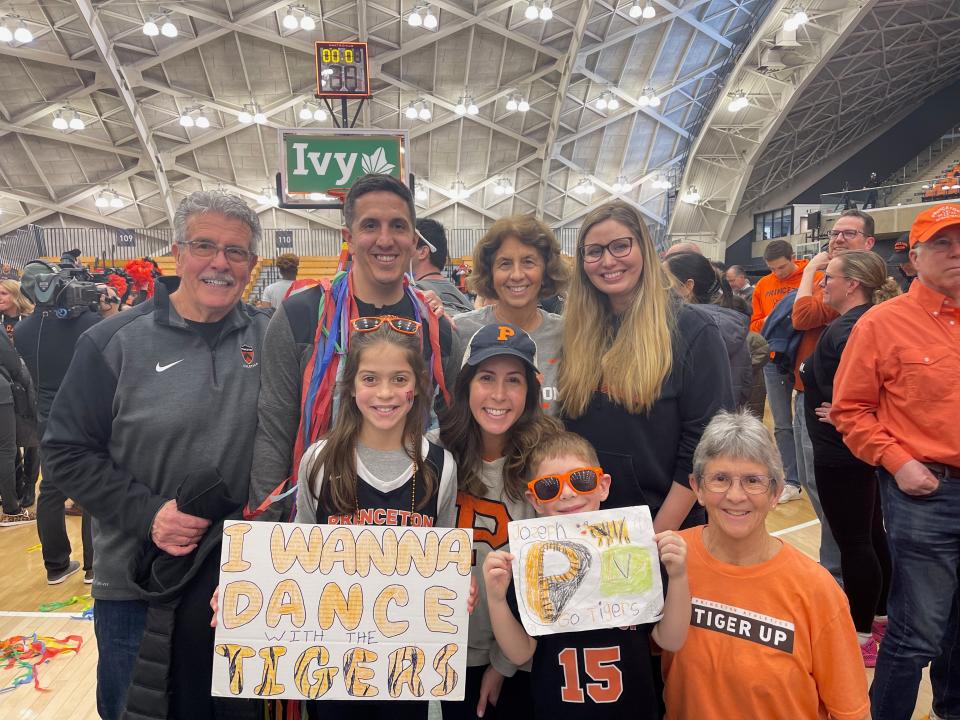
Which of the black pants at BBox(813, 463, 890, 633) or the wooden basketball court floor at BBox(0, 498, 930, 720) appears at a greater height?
the black pants at BBox(813, 463, 890, 633)

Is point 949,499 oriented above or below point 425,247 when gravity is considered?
below

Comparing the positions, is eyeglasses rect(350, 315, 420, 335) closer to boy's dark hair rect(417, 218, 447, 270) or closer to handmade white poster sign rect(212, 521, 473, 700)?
handmade white poster sign rect(212, 521, 473, 700)

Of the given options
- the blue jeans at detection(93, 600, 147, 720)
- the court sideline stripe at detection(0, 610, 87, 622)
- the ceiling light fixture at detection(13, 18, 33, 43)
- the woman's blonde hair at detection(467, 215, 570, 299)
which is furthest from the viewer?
the ceiling light fixture at detection(13, 18, 33, 43)

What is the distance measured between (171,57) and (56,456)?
1801 cm

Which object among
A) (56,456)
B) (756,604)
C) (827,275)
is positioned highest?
(827,275)

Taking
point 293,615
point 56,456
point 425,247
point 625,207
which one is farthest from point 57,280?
point 625,207

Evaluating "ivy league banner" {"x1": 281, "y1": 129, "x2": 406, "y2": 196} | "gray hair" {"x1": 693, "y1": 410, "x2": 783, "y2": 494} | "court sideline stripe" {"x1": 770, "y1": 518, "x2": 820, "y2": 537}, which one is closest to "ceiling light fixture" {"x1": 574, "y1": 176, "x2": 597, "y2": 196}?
"ivy league banner" {"x1": 281, "y1": 129, "x2": 406, "y2": 196}

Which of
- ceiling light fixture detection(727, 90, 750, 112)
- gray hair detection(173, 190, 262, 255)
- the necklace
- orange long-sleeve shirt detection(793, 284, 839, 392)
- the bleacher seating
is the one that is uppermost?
ceiling light fixture detection(727, 90, 750, 112)

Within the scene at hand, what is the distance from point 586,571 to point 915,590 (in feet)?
4.59

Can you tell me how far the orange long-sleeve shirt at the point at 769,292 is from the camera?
5211 mm

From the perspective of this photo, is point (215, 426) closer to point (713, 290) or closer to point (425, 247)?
point (425, 247)

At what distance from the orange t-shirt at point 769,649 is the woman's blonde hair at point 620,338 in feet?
1.94

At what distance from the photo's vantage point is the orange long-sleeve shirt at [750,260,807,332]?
5211mm

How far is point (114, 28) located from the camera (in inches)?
582
